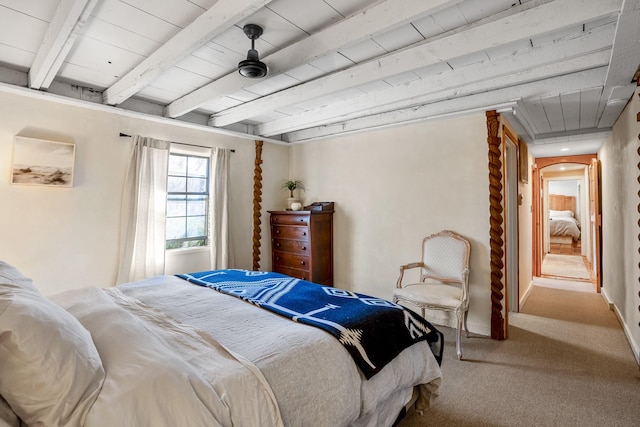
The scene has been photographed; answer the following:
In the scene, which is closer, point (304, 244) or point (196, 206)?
point (196, 206)

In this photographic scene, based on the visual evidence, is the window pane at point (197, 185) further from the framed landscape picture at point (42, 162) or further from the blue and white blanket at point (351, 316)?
the blue and white blanket at point (351, 316)

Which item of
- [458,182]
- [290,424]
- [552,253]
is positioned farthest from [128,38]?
[552,253]

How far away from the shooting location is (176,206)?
152 inches

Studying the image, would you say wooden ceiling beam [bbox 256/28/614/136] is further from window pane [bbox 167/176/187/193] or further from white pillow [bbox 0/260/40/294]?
white pillow [bbox 0/260/40/294]

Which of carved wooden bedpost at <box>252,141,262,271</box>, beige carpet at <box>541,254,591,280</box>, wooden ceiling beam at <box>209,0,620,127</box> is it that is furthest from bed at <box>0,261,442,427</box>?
beige carpet at <box>541,254,591,280</box>

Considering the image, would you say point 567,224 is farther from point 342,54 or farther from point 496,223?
point 342,54

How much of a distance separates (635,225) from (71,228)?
5.07 metres

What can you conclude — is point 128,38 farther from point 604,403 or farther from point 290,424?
point 604,403

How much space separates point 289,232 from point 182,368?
11.2 feet

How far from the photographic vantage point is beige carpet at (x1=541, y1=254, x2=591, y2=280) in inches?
244

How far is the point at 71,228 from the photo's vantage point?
3.01 m

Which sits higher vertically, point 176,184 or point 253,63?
point 253,63

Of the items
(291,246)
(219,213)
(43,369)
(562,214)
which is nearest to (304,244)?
(291,246)

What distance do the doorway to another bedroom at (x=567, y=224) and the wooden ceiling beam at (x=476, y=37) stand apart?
14.6 ft
